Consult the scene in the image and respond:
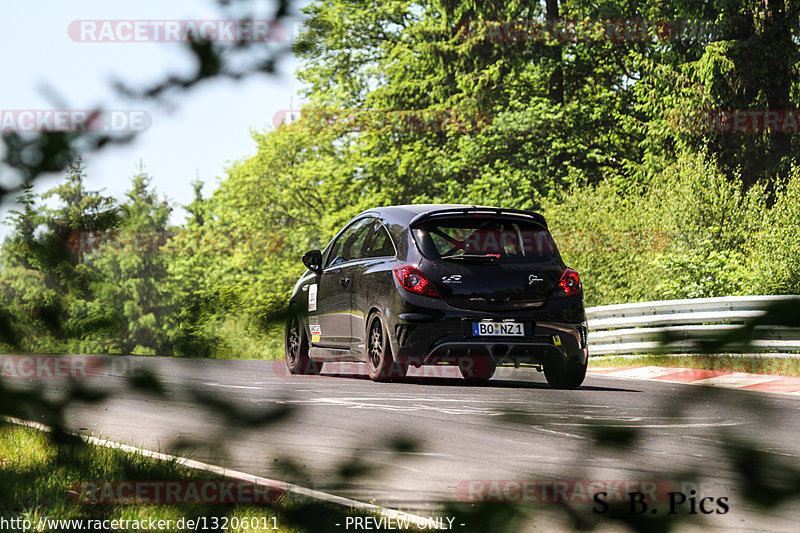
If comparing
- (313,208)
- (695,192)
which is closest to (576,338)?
(695,192)

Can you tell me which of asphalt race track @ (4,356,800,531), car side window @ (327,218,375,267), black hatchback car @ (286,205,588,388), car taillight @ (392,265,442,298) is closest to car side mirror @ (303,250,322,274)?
black hatchback car @ (286,205,588,388)

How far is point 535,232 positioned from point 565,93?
32280 mm

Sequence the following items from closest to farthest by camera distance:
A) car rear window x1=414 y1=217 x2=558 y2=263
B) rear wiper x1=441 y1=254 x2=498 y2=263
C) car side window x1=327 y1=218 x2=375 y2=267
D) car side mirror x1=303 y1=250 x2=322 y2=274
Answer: car side mirror x1=303 y1=250 x2=322 y2=274 → rear wiper x1=441 y1=254 x2=498 y2=263 → car rear window x1=414 y1=217 x2=558 y2=263 → car side window x1=327 y1=218 x2=375 y2=267

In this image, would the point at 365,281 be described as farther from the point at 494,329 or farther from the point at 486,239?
the point at 494,329

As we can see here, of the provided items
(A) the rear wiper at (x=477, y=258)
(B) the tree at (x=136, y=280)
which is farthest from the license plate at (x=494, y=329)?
(B) the tree at (x=136, y=280)

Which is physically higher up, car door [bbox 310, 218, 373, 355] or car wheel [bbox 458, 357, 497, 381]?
car door [bbox 310, 218, 373, 355]

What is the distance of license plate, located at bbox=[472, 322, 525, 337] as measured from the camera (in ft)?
31.9

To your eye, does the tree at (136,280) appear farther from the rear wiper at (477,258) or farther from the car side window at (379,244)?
the car side window at (379,244)

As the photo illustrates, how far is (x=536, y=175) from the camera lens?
37.6 meters

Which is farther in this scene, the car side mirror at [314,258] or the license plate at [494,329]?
the license plate at [494,329]

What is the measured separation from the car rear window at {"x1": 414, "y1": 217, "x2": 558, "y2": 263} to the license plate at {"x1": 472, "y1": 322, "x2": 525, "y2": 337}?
2.03 feet

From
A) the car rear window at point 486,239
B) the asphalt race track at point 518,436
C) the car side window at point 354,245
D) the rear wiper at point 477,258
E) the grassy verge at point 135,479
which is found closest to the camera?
the asphalt race track at point 518,436

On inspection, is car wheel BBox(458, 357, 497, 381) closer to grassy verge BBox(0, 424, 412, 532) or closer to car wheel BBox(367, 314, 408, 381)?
car wheel BBox(367, 314, 408, 381)

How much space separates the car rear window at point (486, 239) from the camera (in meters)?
10.1
